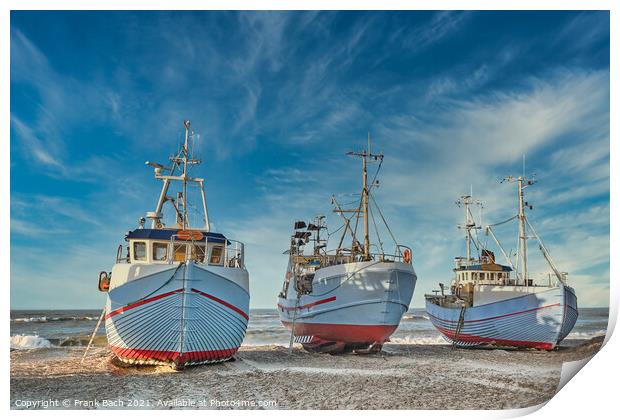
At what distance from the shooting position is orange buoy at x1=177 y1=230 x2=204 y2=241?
42.0 feet

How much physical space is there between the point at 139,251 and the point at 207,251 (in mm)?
2011

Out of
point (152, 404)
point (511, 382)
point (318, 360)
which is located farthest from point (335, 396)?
point (318, 360)

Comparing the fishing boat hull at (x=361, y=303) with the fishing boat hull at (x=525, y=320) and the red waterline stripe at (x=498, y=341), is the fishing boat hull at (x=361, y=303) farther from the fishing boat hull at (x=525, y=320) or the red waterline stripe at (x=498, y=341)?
the red waterline stripe at (x=498, y=341)

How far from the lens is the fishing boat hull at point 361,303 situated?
17.2 meters

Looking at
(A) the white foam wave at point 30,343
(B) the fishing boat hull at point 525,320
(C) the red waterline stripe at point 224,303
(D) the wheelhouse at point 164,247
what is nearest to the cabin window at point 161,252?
(D) the wheelhouse at point 164,247

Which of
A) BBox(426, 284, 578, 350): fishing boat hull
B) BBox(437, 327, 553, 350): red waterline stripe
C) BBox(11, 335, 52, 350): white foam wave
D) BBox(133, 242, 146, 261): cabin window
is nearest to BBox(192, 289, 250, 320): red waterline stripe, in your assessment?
BBox(133, 242, 146, 261): cabin window

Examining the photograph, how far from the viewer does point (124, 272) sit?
40.7 ft

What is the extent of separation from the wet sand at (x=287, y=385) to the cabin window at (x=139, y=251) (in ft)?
9.39

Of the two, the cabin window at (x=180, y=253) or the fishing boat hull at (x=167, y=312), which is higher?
the cabin window at (x=180, y=253)

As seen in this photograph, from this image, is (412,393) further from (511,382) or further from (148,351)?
(148,351)

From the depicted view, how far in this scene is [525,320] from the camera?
19.6 m

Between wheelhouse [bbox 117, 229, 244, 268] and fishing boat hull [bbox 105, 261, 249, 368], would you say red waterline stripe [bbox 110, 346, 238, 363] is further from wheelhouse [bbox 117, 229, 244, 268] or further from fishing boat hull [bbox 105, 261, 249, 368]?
wheelhouse [bbox 117, 229, 244, 268]

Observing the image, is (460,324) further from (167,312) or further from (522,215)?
(167,312)
